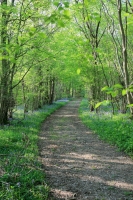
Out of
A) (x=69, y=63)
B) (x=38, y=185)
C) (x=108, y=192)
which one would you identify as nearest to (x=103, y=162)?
(x=108, y=192)

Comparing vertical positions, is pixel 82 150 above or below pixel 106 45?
below

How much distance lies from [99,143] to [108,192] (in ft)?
16.7

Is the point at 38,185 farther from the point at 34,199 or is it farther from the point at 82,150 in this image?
the point at 82,150

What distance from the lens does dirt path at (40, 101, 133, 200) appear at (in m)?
5.52

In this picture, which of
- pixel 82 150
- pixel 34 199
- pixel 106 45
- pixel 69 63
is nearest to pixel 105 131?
pixel 82 150

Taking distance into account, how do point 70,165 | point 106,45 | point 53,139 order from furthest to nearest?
point 106,45 → point 53,139 → point 70,165

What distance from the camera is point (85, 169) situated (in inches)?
281

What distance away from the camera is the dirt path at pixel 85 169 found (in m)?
5.52

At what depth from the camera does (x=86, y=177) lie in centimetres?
649

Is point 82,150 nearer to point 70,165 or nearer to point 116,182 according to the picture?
point 70,165

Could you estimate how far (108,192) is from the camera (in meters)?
5.55

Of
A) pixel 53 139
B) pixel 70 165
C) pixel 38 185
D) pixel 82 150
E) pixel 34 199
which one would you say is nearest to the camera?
pixel 34 199

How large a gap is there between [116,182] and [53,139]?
18.4 feet

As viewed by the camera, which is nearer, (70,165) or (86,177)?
(86,177)
